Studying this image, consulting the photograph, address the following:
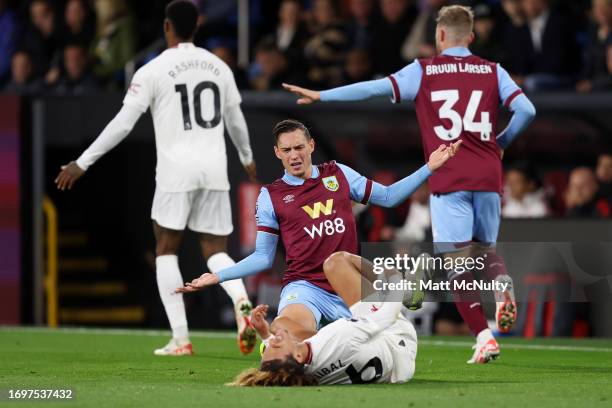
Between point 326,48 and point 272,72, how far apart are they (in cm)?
77

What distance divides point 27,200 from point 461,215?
279 inches

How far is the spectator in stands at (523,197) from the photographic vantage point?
14.3 meters

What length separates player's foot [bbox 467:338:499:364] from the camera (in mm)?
9352

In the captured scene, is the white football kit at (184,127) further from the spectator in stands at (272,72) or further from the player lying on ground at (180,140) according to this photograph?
the spectator in stands at (272,72)

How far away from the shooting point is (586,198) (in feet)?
45.6

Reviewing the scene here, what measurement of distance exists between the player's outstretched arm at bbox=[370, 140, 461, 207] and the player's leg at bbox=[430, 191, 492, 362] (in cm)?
140

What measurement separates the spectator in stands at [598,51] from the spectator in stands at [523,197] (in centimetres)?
105

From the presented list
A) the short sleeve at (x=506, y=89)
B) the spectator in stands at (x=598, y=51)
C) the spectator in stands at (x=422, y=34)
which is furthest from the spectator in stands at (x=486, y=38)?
the short sleeve at (x=506, y=89)

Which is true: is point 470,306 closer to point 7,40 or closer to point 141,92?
point 141,92

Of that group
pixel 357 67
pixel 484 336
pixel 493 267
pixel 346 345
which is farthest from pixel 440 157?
pixel 357 67

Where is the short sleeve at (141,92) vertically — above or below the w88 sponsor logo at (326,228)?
above

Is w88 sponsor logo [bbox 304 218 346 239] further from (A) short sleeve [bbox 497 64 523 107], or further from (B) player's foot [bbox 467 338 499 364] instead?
(A) short sleeve [bbox 497 64 523 107]

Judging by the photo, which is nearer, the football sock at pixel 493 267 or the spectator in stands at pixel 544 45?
the football sock at pixel 493 267

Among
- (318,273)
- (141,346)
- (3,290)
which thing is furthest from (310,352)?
(3,290)
